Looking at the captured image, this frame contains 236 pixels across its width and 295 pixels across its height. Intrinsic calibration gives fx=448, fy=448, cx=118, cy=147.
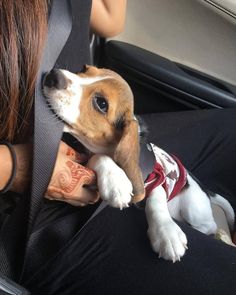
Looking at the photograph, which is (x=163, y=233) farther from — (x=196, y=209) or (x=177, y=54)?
(x=177, y=54)

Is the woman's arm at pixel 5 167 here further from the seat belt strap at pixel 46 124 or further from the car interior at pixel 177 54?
the car interior at pixel 177 54

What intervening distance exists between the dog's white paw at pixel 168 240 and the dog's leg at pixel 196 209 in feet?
1.15

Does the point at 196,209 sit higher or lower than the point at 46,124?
lower

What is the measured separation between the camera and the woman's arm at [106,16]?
1.42 meters

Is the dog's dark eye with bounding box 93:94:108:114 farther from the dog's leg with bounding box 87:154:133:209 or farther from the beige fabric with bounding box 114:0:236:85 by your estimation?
the beige fabric with bounding box 114:0:236:85

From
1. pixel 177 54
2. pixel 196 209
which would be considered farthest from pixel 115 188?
pixel 177 54

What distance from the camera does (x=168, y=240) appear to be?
1099mm

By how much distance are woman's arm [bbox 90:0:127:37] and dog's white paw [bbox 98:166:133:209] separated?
0.58m

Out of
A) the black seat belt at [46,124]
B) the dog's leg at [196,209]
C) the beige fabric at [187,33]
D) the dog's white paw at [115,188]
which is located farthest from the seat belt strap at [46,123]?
the beige fabric at [187,33]

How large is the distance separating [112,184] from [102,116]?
0.21 metres

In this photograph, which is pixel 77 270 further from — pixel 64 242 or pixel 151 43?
pixel 151 43

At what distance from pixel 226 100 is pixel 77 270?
893 mm

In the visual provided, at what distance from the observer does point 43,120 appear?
958 millimetres

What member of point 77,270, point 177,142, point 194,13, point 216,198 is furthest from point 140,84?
point 77,270
